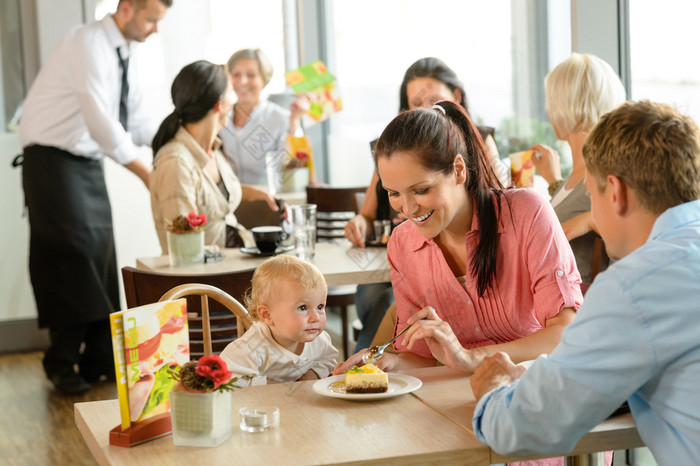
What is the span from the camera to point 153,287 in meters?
2.45

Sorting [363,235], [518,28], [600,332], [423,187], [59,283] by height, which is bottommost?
[59,283]

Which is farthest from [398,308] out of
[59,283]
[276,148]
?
[276,148]

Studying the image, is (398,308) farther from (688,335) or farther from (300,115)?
(300,115)

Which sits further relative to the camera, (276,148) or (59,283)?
(276,148)

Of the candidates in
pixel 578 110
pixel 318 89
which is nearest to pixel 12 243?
pixel 318 89

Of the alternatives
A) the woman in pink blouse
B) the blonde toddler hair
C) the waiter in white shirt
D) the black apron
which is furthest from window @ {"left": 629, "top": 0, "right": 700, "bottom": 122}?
the black apron

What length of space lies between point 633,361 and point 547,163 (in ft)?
7.35

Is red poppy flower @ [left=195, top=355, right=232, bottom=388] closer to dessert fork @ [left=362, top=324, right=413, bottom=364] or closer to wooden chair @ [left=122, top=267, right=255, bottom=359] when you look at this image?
dessert fork @ [left=362, top=324, right=413, bottom=364]

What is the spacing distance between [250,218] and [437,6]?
1.63 metres

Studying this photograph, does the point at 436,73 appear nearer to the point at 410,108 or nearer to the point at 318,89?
the point at 410,108

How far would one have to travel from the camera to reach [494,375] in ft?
5.02

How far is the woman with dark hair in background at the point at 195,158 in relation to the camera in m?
3.61

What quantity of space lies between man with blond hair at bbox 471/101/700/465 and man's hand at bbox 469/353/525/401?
0.15 m

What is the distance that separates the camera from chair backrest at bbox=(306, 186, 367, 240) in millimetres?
4195
